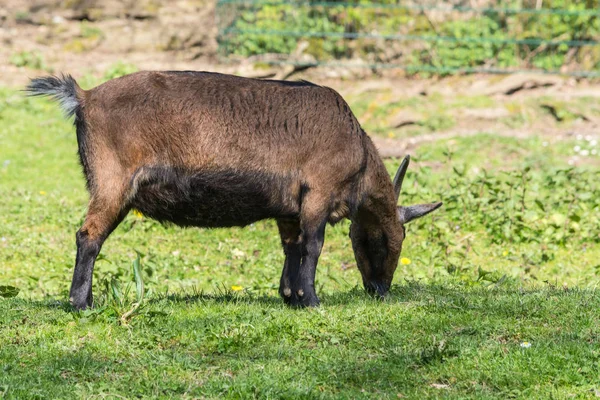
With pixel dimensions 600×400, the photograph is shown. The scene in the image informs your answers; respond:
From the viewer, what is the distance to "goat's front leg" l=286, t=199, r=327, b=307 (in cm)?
680

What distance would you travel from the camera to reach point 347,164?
690 cm

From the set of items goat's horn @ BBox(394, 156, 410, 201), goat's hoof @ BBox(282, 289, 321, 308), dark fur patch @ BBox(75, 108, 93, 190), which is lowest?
goat's hoof @ BBox(282, 289, 321, 308)

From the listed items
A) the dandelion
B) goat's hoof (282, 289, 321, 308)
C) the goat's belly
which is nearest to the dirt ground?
the dandelion

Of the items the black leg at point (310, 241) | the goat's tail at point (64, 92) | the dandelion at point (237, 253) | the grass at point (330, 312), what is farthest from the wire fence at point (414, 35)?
the goat's tail at point (64, 92)

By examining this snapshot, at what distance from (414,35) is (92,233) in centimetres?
1037

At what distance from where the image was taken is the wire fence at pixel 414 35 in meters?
15.4

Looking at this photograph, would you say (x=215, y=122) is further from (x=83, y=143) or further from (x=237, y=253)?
(x=237, y=253)

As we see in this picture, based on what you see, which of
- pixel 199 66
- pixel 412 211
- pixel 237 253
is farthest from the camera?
Result: pixel 199 66

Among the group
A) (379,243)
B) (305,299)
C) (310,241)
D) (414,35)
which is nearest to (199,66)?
(414,35)

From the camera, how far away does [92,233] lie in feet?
20.6

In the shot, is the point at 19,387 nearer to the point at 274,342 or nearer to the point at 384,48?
the point at 274,342

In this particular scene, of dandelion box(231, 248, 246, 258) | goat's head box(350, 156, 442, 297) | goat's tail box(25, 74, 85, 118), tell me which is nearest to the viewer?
goat's tail box(25, 74, 85, 118)

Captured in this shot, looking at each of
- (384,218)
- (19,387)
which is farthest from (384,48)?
(19,387)

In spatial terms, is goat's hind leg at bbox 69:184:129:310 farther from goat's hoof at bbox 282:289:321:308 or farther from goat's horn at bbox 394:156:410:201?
goat's horn at bbox 394:156:410:201
